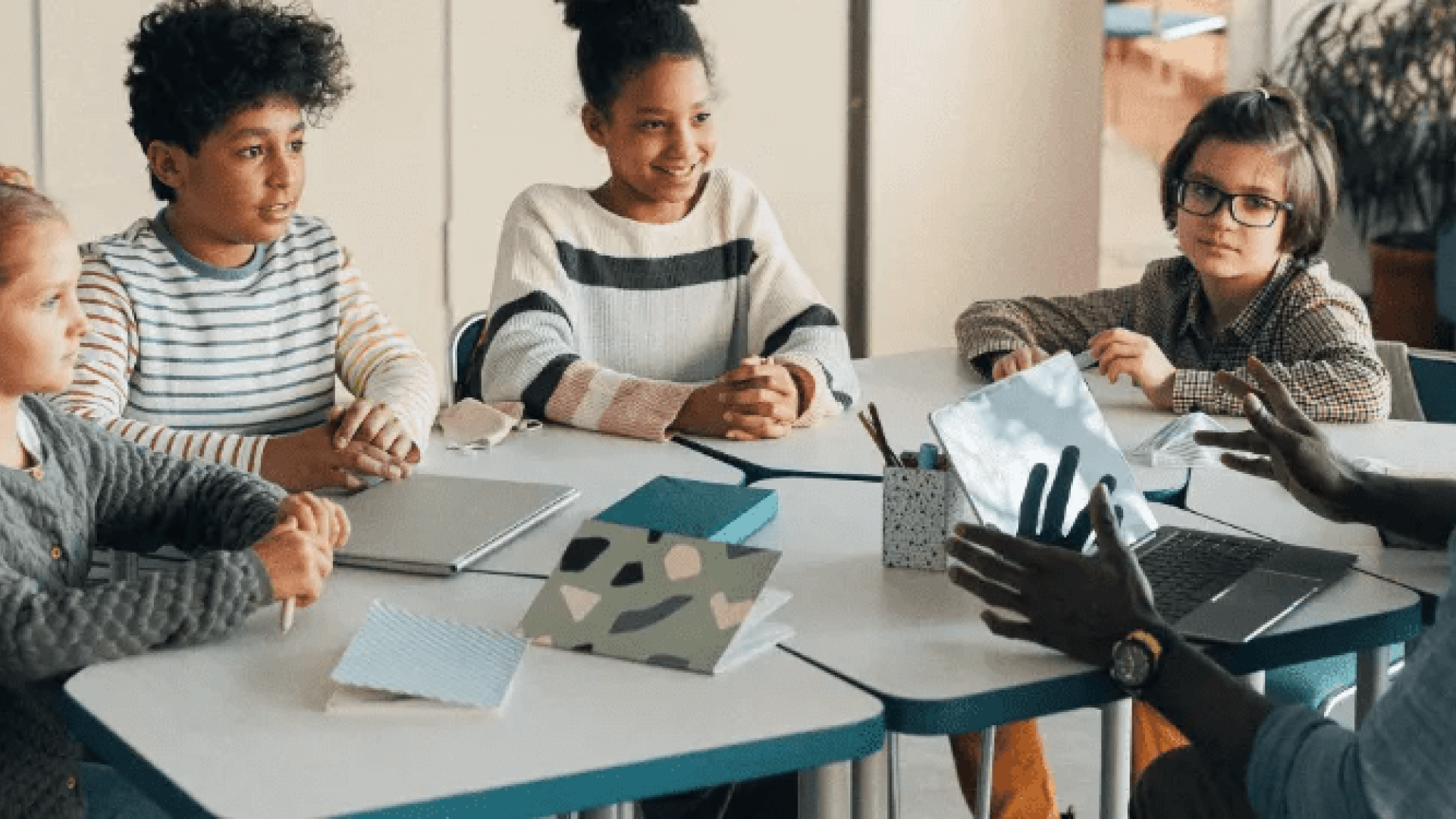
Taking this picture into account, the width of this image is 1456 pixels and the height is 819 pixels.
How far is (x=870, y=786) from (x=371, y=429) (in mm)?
826

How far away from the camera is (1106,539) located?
1692 mm

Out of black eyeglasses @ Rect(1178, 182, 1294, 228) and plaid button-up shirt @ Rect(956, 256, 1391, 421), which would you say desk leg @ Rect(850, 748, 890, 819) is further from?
black eyeglasses @ Rect(1178, 182, 1294, 228)

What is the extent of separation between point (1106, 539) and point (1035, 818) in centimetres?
97

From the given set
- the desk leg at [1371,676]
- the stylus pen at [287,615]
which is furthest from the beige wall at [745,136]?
the stylus pen at [287,615]

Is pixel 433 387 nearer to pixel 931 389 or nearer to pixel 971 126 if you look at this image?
pixel 931 389

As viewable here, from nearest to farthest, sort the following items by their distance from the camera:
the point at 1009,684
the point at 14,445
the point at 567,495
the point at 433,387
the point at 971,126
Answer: the point at 1009,684 → the point at 14,445 → the point at 567,495 → the point at 433,387 → the point at 971,126

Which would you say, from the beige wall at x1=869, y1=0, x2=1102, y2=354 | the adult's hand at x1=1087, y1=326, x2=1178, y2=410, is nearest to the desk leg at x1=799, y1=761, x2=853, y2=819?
the adult's hand at x1=1087, y1=326, x2=1178, y2=410

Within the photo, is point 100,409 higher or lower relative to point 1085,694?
higher

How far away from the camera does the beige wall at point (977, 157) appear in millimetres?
5172

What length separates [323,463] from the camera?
2.21 m

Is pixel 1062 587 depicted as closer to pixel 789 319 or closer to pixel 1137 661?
pixel 1137 661

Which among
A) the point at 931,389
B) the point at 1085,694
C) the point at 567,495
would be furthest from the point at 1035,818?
the point at 1085,694

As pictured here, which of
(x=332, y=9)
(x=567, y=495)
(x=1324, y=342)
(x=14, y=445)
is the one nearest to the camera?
(x=14, y=445)

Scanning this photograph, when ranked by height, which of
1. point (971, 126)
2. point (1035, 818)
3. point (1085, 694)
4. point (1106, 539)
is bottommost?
point (1035, 818)
